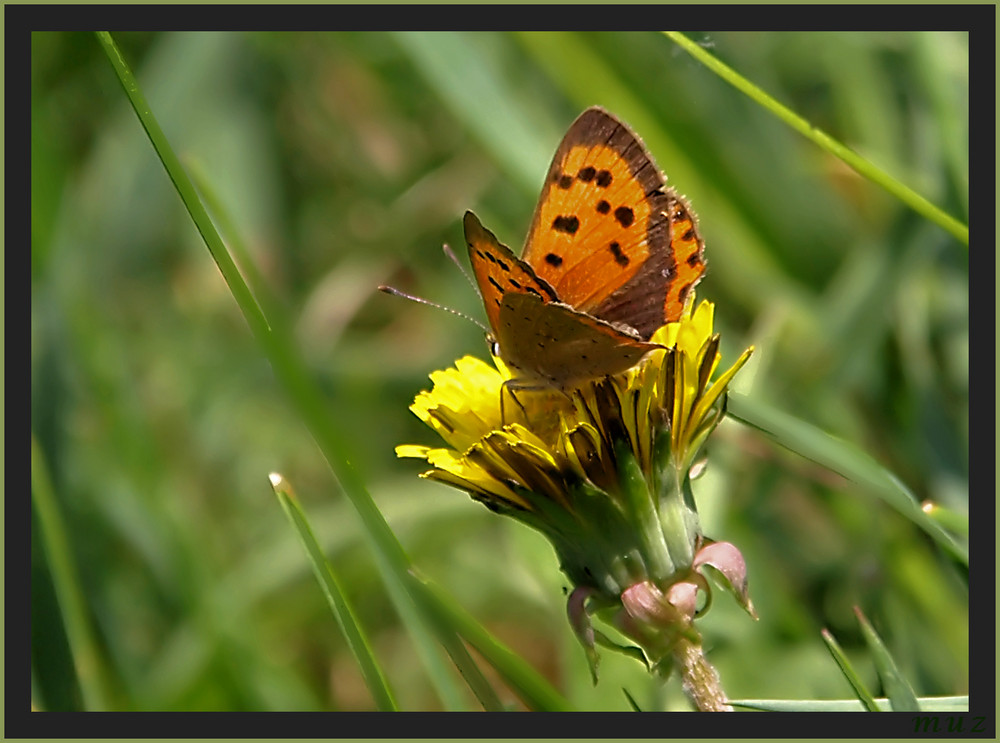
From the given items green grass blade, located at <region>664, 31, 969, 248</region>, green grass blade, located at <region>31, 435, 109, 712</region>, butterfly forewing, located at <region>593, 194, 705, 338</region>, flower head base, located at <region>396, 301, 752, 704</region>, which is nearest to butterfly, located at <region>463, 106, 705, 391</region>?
butterfly forewing, located at <region>593, 194, 705, 338</region>

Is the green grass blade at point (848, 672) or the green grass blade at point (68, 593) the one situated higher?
the green grass blade at point (68, 593)

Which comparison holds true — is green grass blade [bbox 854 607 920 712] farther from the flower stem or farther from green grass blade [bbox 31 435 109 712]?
green grass blade [bbox 31 435 109 712]

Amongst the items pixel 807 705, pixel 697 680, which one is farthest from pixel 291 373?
pixel 807 705

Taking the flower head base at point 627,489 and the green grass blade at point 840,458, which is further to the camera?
the green grass blade at point 840,458

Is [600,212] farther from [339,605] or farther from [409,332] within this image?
[409,332]

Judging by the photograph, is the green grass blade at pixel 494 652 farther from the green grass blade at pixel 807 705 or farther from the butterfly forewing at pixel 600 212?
the butterfly forewing at pixel 600 212

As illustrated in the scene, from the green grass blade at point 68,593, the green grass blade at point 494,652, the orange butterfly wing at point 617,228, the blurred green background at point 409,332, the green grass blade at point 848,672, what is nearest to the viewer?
the green grass blade at point 848,672

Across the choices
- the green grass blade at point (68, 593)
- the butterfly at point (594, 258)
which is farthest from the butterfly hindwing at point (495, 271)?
the green grass blade at point (68, 593)

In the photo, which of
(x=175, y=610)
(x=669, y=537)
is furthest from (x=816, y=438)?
(x=175, y=610)
